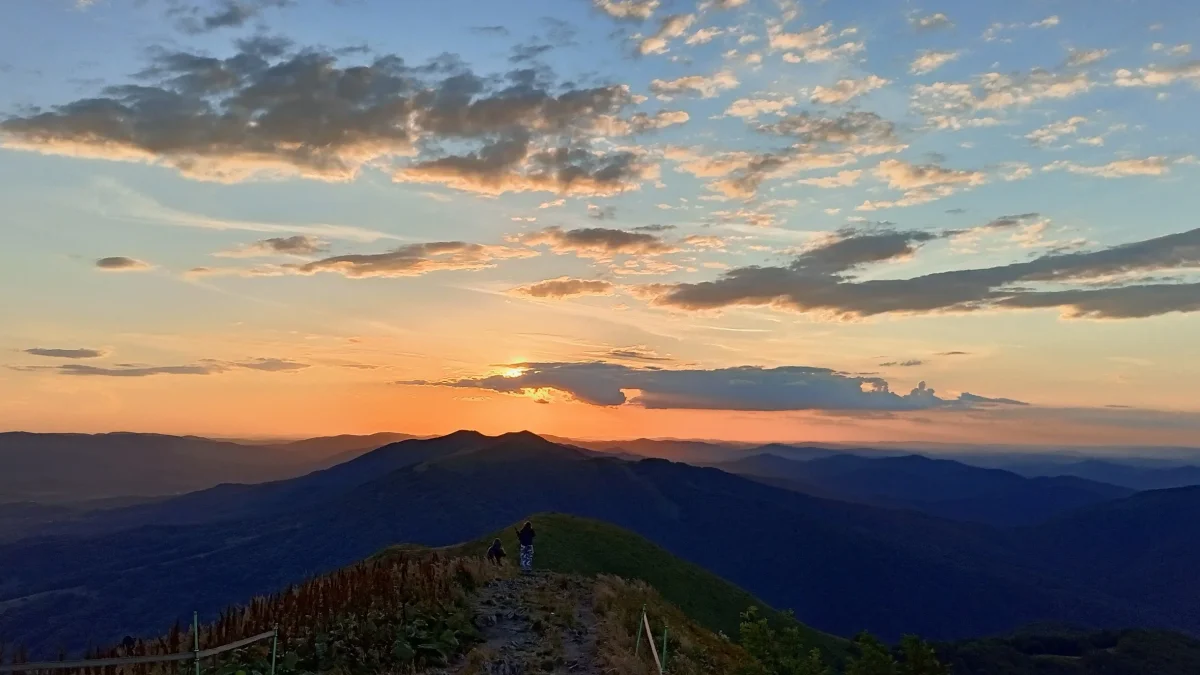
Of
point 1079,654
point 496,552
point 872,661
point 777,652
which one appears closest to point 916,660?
point 872,661

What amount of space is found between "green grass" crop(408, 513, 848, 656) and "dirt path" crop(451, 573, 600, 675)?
53.1 meters

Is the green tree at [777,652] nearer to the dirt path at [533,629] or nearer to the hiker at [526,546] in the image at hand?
the dirt path at [533,629]

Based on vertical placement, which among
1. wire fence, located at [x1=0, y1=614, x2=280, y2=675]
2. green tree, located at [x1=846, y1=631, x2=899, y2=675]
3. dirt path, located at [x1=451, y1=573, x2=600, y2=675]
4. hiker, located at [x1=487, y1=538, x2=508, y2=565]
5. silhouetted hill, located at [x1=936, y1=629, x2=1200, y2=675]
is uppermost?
wire fence, located at [x1=0, y1=614, x2=280, y2=675]

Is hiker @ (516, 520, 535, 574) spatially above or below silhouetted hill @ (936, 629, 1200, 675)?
above

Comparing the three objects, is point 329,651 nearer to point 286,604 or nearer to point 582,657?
point 286,604

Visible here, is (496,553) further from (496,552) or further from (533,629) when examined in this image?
(533,629)

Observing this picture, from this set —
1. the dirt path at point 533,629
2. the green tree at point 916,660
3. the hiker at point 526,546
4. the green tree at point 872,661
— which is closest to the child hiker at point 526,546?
the hiker at point 526,546

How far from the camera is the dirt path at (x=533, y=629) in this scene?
1747 centimetres

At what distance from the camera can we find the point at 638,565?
318 ft

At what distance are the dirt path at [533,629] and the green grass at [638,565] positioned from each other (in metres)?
53.1

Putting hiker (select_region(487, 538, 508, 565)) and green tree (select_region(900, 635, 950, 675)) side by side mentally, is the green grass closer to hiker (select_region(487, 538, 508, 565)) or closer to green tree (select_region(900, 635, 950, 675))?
hiker (select_region(487, 538, 508, 565))

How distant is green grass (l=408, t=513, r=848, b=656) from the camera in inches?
3435

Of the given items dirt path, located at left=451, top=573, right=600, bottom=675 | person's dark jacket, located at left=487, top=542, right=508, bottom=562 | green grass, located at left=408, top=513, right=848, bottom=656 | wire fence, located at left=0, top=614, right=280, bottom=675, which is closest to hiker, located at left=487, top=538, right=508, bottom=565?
person's dark jacket, located at left=487, top=542, right=508, bottom=562

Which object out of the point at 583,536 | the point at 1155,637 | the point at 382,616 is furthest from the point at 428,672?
the point at 1155,637
